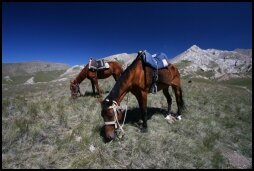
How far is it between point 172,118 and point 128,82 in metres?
3.44

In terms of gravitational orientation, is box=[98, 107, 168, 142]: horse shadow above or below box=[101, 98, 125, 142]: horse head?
below

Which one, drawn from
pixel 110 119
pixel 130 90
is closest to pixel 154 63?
pixel 130 90

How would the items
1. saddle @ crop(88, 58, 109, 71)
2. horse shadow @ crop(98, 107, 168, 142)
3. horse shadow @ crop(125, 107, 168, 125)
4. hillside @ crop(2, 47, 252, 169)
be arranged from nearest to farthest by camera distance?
hillside @ crop(2, 47, 252, 169) < horse shadow @ crop(98, 107, 168, 142) < horse shadow @ crop(125, 107, 168, 125) < saddle @ crop(88, 58, 109, 71)

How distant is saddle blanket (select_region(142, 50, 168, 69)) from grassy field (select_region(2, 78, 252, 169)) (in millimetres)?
2510

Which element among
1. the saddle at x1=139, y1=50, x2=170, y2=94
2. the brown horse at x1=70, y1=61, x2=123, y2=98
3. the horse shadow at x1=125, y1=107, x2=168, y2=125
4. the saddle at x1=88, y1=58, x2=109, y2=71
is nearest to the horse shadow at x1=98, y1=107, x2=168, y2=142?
the horse shadow at x1=125, y1=107, x2=168, y2=125

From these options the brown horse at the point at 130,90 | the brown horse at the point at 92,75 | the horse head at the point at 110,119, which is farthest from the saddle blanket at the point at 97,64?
the horse head at the point at 110,119

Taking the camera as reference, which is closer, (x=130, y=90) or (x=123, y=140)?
(x=123, y=140)

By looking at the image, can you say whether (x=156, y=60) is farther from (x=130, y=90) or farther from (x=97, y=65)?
(x=97, y=65)

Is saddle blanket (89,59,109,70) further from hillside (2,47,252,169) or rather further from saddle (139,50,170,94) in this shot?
saddle (139,50,170,94)

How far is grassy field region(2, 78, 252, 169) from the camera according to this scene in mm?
6723

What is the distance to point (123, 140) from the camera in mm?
8094

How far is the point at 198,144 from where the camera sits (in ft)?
26.2

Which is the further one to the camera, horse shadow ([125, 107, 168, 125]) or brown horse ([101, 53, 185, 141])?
horse shadow ([125, 107, 168, 125])

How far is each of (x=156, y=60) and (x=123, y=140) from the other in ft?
13.7
